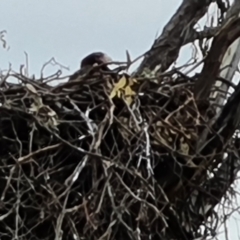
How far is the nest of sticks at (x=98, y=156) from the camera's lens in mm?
3148

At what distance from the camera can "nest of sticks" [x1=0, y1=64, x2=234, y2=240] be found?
315 cm

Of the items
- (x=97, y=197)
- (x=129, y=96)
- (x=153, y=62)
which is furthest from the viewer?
(x=153, y=62)

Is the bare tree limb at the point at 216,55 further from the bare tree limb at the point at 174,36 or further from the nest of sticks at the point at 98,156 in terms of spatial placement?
the bare tree limb at the point at 174,36

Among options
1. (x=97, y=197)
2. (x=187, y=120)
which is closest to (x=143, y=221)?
(x=97, y=197)

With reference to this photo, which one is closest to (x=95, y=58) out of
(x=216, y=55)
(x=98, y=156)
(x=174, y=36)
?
(x=174, y=36)

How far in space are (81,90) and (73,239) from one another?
512 millimetres

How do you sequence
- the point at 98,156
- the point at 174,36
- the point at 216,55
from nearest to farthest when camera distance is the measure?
the point at 98,156
the point at 216,55
the point at 174,36

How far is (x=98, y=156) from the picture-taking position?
123 inches

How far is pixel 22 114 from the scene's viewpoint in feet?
11.0

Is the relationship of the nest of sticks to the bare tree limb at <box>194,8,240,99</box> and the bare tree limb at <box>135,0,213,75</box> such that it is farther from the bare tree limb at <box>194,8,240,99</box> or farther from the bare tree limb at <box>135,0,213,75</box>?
the bare tree limb at <box>135,0,213,75</box>

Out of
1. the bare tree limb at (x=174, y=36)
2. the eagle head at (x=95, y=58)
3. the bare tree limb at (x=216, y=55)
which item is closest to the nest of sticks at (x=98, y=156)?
the bare tree limb at (x=216, y=55)

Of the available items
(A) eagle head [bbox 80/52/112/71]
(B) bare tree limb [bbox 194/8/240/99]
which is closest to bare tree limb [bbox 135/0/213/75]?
(A) eagle head [bbox 80/52/112/71]

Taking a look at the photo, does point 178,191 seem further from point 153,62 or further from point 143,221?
point 153,62

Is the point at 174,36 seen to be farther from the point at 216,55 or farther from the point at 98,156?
the point at 98,156
